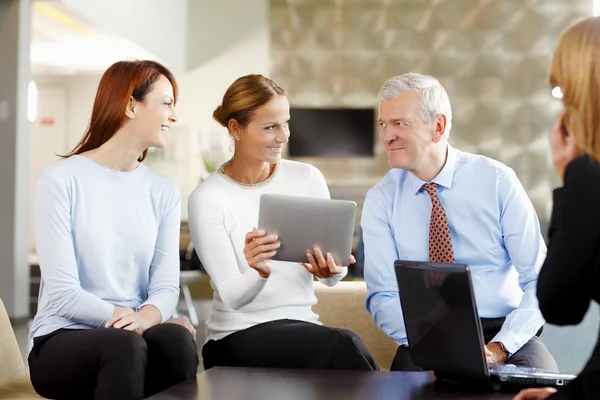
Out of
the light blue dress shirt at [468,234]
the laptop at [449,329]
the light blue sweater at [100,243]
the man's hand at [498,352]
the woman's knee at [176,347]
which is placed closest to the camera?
the laptop at [449,329]

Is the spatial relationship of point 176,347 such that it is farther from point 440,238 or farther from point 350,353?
point 440,238

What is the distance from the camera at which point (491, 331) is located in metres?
2.58

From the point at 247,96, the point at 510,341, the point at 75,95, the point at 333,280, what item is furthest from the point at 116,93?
the point at 75,95

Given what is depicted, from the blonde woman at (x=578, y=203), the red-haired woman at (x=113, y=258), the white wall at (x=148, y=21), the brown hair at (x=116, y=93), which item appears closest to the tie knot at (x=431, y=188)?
the red-haired woman at (x=113, y=258)

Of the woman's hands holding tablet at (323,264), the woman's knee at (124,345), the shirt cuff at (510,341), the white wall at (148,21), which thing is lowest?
the shirt cuff at (510,341)

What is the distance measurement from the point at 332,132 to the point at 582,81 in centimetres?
882

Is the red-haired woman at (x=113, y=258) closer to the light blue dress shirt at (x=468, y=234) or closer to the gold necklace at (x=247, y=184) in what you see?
the gold necklace at (x=247, y=184)

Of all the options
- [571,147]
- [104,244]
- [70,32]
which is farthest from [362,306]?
[70,32]

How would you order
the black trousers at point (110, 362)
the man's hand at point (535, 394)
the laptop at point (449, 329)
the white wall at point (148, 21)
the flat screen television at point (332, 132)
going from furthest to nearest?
the flat screen television at point (332, 132) < the white wall at point (148, 21) < the black trousers at point (110, 362) < the laptop at point (449, 329) < the man's hand at point (535, 394)

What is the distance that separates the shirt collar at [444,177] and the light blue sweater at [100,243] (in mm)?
756

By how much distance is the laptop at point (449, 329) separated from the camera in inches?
67.3

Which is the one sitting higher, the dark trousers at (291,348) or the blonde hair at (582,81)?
the blonde hair at (582,81)

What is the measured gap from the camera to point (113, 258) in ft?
7.81

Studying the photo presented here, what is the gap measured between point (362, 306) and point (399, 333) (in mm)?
360
